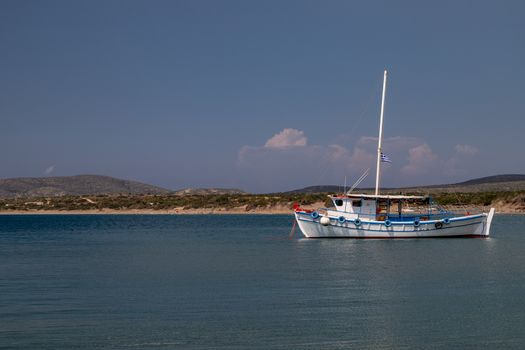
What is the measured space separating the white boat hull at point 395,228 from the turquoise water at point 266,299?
7595mm

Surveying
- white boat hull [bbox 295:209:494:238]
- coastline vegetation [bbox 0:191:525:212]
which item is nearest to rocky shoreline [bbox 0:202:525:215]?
coastline vegetation [bbox 0:191:525:212]

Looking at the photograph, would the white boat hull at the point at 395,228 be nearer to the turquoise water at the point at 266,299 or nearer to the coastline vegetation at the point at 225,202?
the turquoise water at the point at 266,299

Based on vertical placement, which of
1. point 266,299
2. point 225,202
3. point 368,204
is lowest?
point 266,299

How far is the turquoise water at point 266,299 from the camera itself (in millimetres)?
19281

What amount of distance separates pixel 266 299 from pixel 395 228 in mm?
30753

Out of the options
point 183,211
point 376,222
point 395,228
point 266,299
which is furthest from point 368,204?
point 183,211

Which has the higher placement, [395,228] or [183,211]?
[183,211]

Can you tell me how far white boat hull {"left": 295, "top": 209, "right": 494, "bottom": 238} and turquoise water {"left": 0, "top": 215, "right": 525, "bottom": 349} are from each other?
24.9 feet

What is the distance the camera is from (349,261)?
39.3 m

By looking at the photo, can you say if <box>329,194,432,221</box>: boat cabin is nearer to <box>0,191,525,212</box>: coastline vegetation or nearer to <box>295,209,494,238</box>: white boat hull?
<box>295,209,494,238</box>: white boat hull

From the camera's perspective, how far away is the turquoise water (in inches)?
759

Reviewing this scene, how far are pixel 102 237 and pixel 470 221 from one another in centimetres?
3249

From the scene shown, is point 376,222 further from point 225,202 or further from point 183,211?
point 225,202

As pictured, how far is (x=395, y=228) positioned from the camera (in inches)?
2151
